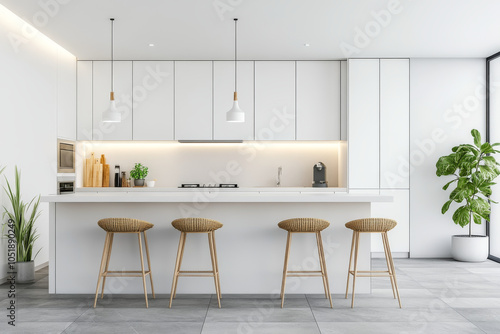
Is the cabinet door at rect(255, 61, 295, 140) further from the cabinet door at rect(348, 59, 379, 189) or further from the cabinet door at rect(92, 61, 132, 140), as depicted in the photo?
the cabinet door at rect(92, 61, 132, 140)

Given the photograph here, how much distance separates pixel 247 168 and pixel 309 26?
8.31 ft

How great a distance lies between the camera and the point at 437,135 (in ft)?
21.2

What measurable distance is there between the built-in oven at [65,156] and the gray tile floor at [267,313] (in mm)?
1783

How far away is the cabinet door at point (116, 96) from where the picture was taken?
6.65 meters

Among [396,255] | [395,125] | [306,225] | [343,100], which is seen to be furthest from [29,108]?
[396,255]

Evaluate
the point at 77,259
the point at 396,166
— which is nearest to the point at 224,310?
the point at 77,259

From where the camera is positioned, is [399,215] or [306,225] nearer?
[306,225]

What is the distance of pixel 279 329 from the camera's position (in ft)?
11.4

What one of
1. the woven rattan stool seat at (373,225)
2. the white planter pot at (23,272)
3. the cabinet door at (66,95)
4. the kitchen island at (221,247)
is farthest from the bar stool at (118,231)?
the cabinet door at (66,95)

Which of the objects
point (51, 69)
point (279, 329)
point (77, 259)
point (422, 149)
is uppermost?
point (51, 69)

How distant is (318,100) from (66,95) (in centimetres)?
344

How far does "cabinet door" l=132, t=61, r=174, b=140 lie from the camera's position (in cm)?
665

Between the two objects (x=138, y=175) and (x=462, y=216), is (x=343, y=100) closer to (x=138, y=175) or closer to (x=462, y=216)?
(x=462, y=216)

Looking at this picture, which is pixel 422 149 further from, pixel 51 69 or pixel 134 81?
pixel 51 69
